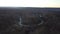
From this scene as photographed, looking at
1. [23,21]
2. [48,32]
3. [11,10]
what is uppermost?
[11,10]

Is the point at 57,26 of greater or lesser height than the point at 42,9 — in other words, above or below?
below

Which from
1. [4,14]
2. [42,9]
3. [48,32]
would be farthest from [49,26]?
[4,14]

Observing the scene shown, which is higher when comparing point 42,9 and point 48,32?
point 42,9
